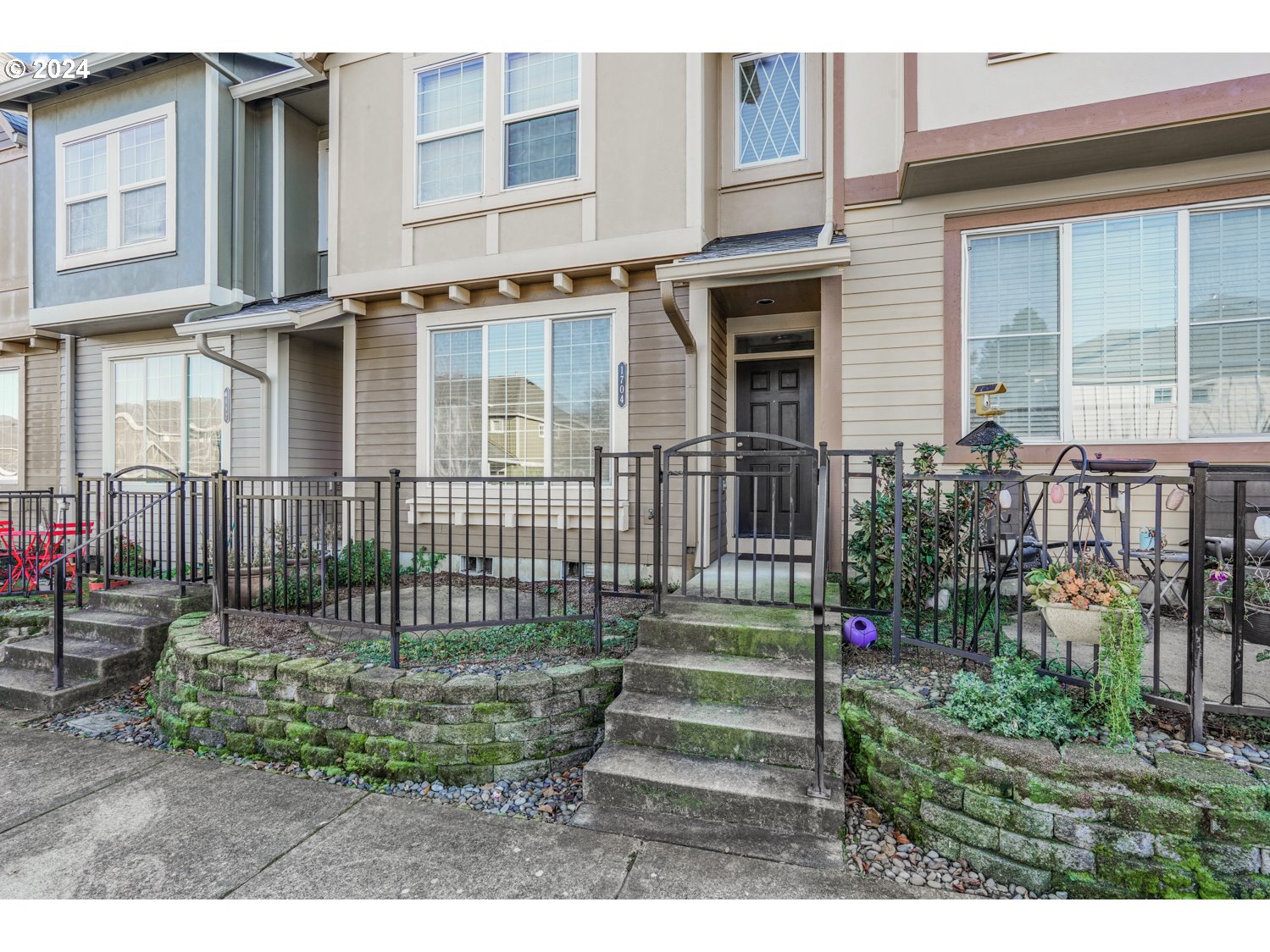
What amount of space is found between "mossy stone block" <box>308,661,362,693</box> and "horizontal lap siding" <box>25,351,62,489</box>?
8285 mm

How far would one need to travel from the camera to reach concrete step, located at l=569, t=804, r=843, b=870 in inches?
97.7

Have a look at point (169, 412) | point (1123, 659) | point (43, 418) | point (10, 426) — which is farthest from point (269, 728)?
point (10, 426)

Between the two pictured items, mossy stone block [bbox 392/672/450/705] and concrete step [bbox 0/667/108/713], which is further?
concrete step [bbox 0/667/108/713]

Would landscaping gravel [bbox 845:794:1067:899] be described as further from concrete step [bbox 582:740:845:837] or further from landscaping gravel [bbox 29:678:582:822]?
landscaping gravel [bbox 29:678:582:822]

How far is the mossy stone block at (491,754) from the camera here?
3178 mm

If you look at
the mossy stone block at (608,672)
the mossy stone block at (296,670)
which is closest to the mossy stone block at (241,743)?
the mossy stone block at (296,670)

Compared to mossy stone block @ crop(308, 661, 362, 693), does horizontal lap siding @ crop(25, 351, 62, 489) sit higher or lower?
higher

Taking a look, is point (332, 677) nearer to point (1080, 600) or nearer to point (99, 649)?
point (99, 649)

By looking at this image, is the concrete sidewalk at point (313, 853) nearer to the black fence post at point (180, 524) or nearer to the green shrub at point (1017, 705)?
the green shrub at point (1017, 705)

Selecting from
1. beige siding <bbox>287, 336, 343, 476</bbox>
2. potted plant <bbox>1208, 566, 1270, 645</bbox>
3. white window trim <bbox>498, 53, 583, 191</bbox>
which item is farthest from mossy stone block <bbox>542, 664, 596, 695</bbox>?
beige siding <bbox>287, 336, 343, 476</bbox>

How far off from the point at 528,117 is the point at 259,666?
5.53m

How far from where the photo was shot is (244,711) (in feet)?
11.8

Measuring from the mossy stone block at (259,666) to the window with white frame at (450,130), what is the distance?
16.1ft

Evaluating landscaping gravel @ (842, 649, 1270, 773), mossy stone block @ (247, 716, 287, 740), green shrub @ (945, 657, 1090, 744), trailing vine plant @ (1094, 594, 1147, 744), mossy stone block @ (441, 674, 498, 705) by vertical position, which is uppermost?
trailing vine plant @ (1094, 594, 1147, 744)
